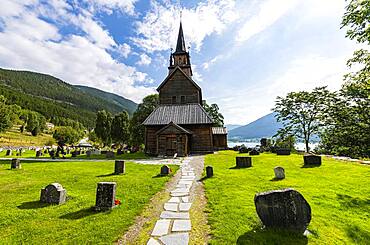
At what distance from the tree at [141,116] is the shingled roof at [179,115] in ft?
46.1

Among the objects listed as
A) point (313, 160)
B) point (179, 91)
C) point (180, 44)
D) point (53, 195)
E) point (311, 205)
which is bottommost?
point (311, 205)

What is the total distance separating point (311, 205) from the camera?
21.3 ft

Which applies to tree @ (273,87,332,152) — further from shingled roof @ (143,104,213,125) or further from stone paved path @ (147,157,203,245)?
stone paved path @ (147,157,203,245)

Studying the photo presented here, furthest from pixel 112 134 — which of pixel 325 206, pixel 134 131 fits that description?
pixel 325 206

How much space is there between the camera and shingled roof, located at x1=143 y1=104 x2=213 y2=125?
25938 millimetres

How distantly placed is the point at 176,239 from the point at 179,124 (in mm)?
21716

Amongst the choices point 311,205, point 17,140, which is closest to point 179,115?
point 311,205

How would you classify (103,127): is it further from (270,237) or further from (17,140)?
(17,140)

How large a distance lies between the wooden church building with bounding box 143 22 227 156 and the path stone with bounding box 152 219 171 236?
17800 mm

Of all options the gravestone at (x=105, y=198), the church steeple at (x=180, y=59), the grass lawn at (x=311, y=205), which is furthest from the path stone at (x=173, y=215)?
the church steeple at (x=180, y=59)

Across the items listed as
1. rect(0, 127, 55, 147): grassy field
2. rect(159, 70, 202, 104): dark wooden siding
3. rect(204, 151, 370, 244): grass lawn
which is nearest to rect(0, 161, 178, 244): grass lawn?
rect(204, 151, 370, 244): grass lawn

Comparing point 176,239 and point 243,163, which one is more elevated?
point 243,163

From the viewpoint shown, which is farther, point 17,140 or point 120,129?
point 17,140

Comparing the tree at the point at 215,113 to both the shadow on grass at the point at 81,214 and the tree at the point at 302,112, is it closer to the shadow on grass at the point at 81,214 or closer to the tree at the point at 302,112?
the tree at the point at 302,112
